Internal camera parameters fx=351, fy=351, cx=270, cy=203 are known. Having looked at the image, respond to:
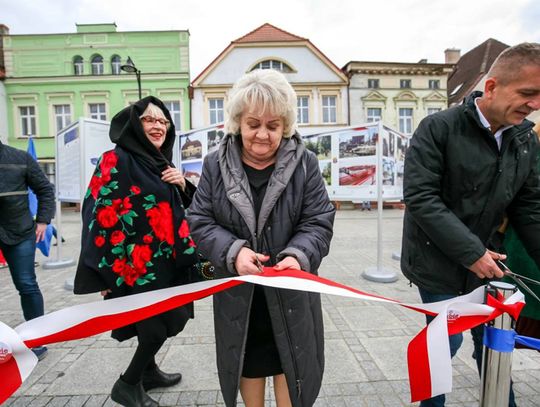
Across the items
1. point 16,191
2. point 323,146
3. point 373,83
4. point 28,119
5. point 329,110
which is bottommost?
point 16,191

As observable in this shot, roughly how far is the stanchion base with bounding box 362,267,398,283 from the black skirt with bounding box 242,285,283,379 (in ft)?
13.0

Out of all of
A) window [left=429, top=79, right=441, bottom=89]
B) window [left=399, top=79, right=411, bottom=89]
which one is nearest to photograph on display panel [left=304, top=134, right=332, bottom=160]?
window [left=399, top=79, right=411, bottom=89]

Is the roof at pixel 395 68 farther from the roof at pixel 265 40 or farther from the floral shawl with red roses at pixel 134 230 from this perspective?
the floral shawl with red roses at pixel 134 230

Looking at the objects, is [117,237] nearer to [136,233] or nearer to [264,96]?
[136,233]

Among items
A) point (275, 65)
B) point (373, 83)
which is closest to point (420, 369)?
point (275, 65)

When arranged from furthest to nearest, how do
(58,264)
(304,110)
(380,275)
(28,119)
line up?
(304,110) → (28,119) → (58,264) → (380,275)

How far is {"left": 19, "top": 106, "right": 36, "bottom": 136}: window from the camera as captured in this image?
22.2 m

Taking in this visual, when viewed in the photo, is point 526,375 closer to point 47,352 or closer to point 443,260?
point 443,260

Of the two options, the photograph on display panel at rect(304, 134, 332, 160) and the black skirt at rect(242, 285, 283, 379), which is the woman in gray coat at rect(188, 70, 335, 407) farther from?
the photograph on display panel at rect(304, 134, 332, 160)

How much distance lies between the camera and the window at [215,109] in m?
22.7

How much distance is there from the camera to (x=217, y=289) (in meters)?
1.44

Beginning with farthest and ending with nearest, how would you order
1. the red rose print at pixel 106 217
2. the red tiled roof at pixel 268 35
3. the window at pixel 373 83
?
the window at pixel 373 83 → the red tiled roof at pixel 268 35 → the red rose print at pixel 106 217

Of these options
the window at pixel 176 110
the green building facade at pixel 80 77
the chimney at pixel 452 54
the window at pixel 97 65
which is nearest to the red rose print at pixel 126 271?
the green building facade at pixel 80 77

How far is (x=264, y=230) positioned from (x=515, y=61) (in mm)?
1380
